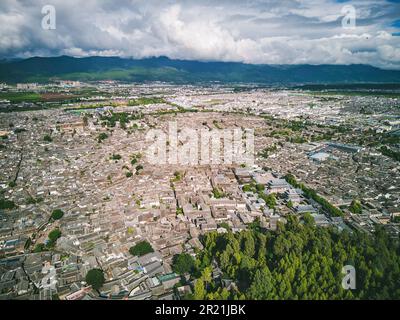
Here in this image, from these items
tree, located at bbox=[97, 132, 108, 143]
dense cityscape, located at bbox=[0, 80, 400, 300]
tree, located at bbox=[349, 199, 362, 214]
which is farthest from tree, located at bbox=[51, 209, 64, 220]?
tree, located at bbox=[97, 132, 108, 143]

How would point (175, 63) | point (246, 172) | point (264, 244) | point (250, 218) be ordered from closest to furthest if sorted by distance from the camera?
point (264, 244) < point (250, 218) < point (246, 172) < point (175, 63)

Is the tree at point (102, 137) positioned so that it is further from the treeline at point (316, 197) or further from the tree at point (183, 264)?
the tree at point (183, 264)

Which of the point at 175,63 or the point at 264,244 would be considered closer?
the point at 264,244

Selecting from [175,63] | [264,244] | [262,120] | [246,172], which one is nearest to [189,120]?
[262,120]

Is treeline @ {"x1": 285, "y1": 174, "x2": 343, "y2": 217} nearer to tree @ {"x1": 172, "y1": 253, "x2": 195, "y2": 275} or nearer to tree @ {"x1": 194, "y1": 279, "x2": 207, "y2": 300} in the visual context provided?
tree @ {"x1": 172, "y1": 253, "x2": 195, "y2": 275}
